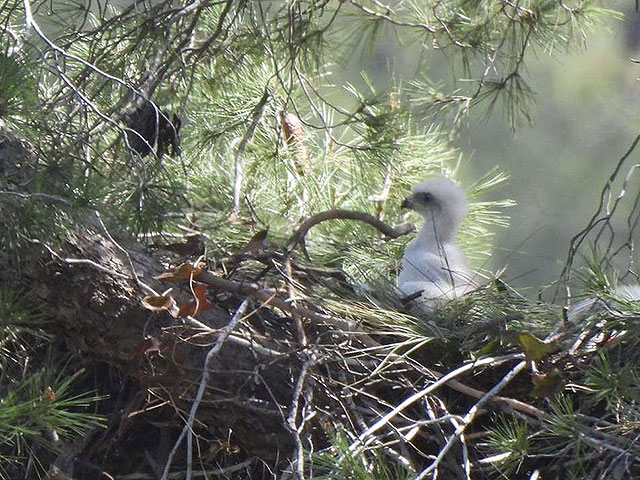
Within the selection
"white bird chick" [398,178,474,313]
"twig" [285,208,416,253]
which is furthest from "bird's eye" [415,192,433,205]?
"twig" [285,208,416,253]

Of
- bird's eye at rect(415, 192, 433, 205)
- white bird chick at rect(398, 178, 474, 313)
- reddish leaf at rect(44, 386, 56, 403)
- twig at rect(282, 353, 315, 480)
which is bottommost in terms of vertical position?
reddish leaf at rect(44, 386, 56, 403)

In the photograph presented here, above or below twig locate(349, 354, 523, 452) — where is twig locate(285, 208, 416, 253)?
above

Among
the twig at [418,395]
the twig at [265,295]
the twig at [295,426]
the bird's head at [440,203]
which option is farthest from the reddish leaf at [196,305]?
the bird's head at [440,203]

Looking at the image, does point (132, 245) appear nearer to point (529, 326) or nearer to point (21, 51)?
point (21, 51)

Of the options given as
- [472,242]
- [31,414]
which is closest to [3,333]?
[31,414]

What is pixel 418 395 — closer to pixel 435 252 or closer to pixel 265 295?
pixel 265 295

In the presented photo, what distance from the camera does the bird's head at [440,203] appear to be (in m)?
3.18

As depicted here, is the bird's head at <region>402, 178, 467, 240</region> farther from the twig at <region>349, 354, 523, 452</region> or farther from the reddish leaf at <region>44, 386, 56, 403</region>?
the reddish leaf at <region>44, 386, 56, 403</region>

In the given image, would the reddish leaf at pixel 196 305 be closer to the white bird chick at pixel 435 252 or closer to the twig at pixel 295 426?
the twig at pixel 295 426

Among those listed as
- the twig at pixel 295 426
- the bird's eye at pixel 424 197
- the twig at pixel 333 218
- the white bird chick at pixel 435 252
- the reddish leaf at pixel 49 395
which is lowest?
the reddish leaf at pixel 49 395

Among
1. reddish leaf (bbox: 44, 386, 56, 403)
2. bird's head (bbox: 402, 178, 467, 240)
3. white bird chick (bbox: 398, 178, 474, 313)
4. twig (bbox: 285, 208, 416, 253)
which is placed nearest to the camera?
reddish leaf (bbox: 44, 386, 56, 403)

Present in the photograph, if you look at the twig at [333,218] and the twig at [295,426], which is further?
the twig at [333,218]

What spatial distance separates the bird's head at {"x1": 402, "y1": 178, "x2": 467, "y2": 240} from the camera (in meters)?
3.18

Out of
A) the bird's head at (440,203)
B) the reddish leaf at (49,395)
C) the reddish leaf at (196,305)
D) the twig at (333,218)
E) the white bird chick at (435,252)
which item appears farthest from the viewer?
the bird's head at (440,203)
